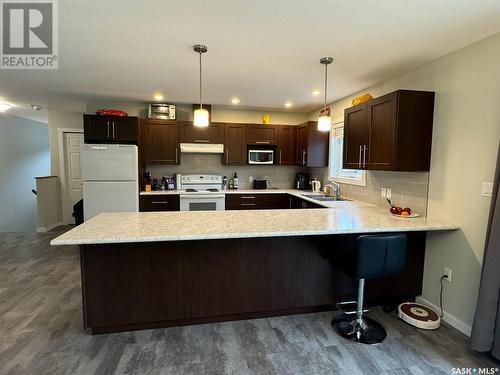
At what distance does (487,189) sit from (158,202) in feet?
13.0

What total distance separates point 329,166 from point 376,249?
2.71 m

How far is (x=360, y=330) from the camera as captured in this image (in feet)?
7.25

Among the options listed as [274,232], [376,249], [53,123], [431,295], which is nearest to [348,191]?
[431,295]

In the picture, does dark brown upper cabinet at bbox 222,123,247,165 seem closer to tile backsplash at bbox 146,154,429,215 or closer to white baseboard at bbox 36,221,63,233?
tile backsplash at bbox 146,154,429,215

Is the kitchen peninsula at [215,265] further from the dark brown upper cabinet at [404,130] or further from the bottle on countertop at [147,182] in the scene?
the bottle on countertop at [147,182]

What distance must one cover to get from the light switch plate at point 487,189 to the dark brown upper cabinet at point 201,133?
3603 millimetres

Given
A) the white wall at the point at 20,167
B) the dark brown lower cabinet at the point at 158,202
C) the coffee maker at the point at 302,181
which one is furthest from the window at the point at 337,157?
the white wall at the point at 20,167

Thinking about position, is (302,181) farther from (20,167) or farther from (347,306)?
(20,167)

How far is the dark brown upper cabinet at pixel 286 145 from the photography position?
16.5 feet

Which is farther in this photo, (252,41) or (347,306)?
(347,306)

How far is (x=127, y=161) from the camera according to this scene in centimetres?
407

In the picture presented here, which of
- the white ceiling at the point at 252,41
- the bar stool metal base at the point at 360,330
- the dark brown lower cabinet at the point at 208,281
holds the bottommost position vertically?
the bar stool metal base at the point at 360,330

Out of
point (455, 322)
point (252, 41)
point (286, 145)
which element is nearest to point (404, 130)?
point (252, 41)

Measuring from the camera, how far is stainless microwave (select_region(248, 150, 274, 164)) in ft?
16.4
